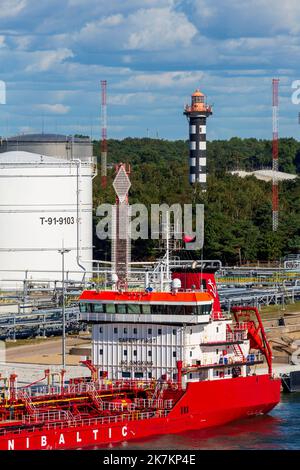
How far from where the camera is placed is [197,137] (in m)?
139

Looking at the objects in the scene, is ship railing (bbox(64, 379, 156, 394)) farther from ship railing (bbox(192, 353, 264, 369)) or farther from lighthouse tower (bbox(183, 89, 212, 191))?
lighthouse tower (bbox(183, 89, 212, 191))

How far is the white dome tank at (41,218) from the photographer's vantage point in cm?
9950

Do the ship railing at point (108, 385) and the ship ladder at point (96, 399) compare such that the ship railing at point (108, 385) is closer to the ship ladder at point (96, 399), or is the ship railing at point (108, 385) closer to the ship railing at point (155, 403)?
the ship ladder at point (96, 399)

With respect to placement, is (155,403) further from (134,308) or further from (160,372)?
(134,308)

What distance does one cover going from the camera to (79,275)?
100062 mm

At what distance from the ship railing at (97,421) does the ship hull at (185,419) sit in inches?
2.2

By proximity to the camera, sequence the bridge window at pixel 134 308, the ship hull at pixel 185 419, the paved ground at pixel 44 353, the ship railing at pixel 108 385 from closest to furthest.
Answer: the ship hull at pixel 185 419 < the ship railing at pixel 108 385 < the bridge window at pixel 134 308 < the paved ground at pixel 44 353

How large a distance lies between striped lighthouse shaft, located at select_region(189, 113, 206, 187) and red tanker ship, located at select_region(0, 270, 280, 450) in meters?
78.3

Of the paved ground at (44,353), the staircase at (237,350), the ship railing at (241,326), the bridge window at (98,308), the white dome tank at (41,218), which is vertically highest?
the white dome tank at (41,218)

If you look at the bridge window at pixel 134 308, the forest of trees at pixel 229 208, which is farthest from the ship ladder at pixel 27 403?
the forest of trees at pixel 229 208

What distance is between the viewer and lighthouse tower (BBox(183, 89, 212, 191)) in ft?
453

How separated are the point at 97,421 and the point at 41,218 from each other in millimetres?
48246

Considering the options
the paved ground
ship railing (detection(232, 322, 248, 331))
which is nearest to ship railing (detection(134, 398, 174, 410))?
ship railing (detection(232, 322, 248, 331))

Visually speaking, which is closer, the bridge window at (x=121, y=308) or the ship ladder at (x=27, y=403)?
the ship ladder at (x=27, y=403)
